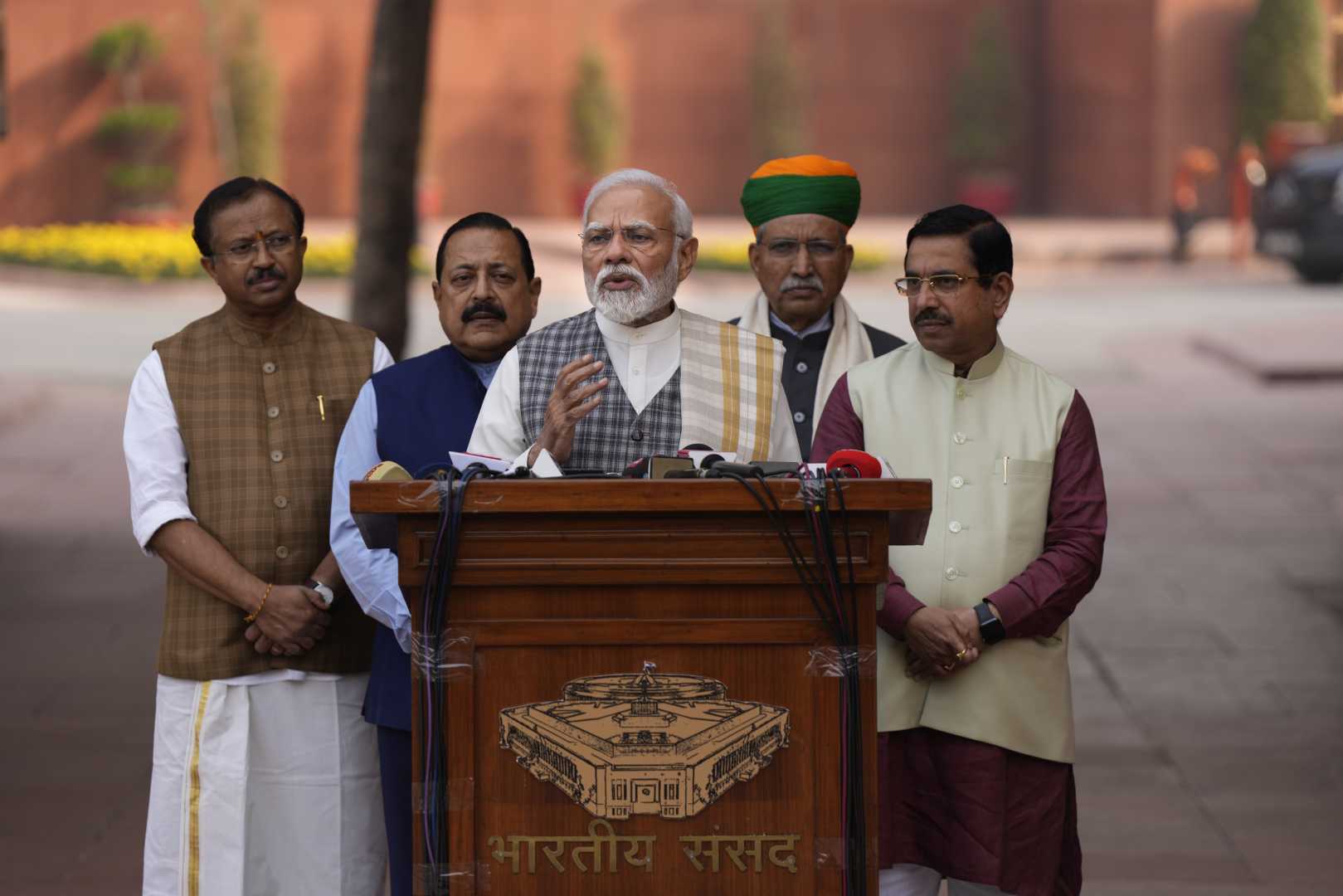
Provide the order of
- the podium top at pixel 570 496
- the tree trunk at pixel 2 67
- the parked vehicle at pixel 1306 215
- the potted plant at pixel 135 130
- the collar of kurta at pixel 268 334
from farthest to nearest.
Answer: the potted plant at pixel 135 130 → the tree trunk at pixel 2 67 → the parked vehicle at pixel 1306 215 → the collar of kurta at pixel 268 334 → the podium top at pixel 570 496

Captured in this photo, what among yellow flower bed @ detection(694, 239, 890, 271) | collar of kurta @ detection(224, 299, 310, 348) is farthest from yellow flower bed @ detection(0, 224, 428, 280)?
collar of kurta @ detection(224, 299, 310, 348)

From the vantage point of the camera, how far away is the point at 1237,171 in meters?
26.8

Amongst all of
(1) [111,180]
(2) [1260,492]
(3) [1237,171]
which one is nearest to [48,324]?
(1) [111,180]

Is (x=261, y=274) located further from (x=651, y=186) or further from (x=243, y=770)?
(x=243, y=770)

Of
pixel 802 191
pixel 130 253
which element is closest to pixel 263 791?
pixel 802 191

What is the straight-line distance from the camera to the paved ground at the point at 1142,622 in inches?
224

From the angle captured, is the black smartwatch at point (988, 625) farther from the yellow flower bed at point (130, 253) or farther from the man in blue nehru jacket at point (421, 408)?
the yellow flower bed at point (130, 253)

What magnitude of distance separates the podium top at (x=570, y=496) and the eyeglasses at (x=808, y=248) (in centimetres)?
168

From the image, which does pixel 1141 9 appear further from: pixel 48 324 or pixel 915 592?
pixel 915 592

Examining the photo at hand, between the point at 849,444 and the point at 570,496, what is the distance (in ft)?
3.41

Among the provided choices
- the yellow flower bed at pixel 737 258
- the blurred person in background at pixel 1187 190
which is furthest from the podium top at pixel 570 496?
the blurred person in background at pixel 1187 190

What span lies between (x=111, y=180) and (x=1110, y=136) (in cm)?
1513

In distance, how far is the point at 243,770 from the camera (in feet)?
12.5

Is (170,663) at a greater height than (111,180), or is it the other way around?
(111,180)
